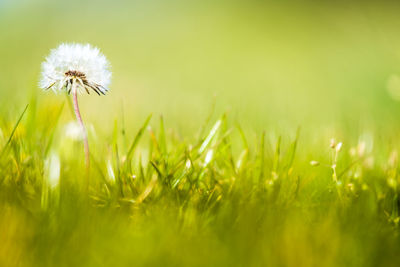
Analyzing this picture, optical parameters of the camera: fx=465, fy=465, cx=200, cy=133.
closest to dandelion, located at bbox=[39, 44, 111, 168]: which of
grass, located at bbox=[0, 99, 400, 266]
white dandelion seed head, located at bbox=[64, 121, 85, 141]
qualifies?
grass, located at bbox=[0, 99, 400, 266]

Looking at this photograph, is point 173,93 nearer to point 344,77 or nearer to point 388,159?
point 344,77

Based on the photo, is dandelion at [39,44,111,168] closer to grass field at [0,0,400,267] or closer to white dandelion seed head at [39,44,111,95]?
white dandelion seed head at [39,44,111,95]

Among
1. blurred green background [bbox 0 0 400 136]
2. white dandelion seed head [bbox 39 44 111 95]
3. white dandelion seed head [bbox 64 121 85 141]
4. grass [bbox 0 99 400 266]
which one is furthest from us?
blurred green background [bbox 0 0 400 136]

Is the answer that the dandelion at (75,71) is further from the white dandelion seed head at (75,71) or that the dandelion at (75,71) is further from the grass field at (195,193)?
the grass field at (195,193)

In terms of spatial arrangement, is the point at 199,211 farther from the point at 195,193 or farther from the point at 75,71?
the point at 75,71

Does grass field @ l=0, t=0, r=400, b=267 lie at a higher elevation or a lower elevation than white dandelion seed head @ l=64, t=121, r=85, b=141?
lower

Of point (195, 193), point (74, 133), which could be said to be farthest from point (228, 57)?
point (195, 193)

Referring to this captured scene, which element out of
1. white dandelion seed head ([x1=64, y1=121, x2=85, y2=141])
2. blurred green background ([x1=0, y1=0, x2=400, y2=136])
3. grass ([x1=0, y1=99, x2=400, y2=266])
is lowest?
grass ([x1=0, y1=99, x2=400, y2=266])
